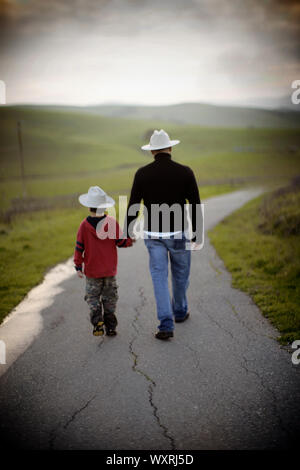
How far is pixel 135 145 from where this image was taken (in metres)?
79.2

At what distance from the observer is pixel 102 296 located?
15.1 feet

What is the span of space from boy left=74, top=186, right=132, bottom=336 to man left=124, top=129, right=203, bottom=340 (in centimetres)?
28

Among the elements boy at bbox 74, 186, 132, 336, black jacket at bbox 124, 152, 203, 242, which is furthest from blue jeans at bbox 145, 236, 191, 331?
boy at bbox 74, 186, 132, 336

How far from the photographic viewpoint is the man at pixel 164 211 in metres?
4.12

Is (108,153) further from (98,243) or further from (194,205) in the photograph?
(194,205)

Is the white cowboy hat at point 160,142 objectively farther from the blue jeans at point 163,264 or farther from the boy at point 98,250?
the blue jeans at point 163,264

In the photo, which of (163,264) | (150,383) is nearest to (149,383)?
(150,383)

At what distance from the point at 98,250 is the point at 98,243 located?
98mm

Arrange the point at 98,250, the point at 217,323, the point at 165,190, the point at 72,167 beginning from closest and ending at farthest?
the point at 165,190, the point at 98,250, the point at 217,323, the point at 72,167

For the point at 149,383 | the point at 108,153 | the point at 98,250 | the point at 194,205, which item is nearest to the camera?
the point at 149,383

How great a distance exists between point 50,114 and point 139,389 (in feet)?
370

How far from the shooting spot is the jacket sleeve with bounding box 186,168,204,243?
4.18m

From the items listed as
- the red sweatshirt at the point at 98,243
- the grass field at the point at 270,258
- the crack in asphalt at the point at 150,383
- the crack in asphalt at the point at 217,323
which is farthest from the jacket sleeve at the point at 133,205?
the grass field at the point at 270,258

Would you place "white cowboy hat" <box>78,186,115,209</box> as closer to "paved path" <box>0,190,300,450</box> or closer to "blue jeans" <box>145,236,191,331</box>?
"blue jeans" <box>145,236,191,331</box>
